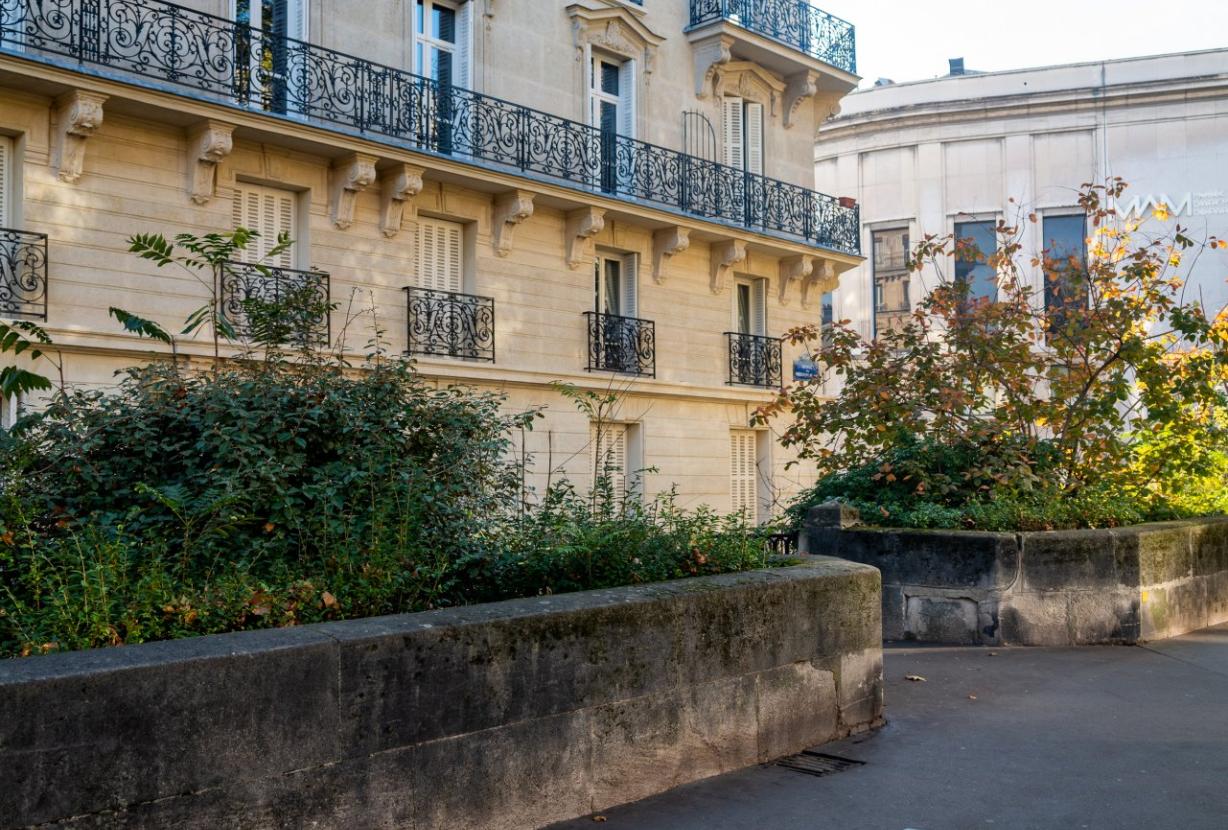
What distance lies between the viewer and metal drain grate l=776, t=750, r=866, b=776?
20.2 ft

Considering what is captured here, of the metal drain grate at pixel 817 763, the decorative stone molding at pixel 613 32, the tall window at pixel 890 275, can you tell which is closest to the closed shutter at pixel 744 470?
the decorative stone molding at pixel 613 32

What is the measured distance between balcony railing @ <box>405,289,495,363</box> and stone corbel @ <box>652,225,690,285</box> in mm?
3941

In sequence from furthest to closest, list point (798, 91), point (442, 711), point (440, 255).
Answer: point (798, 91), point (440, 255), point (442, 711)

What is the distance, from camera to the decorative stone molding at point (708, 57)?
22.5 metres

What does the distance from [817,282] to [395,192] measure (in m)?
10.5

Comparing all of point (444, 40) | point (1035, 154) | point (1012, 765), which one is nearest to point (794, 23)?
point (444, 40)

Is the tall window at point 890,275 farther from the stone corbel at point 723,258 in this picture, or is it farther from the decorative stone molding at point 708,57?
the decorative stone molding at point 708,57

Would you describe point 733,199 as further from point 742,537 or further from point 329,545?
point 329,545

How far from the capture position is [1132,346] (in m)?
11.7

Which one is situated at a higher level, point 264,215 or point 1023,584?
point 264,215

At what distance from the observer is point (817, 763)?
6.30 meters

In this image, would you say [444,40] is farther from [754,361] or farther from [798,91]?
[798,91]

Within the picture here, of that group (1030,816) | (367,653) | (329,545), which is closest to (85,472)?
(329,545)

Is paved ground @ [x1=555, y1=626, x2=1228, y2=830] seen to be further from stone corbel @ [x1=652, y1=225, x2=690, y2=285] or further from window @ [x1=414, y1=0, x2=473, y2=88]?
stone corbel @ [x1=652, y1=225, x2=690, y2=285]
